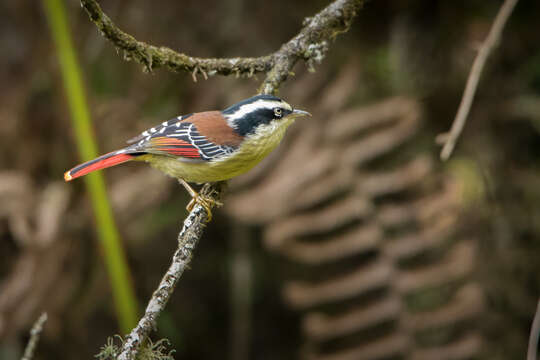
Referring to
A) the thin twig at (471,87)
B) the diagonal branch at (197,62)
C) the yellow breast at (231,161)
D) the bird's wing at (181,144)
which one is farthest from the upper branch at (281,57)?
the thin twig at (471,87)

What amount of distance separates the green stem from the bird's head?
1012 mm

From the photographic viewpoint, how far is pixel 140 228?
575 cm

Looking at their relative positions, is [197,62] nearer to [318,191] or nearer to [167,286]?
[167,286]

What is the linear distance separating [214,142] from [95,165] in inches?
31.3

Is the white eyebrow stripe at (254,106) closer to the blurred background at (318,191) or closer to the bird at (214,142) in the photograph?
the bird at (214,142)

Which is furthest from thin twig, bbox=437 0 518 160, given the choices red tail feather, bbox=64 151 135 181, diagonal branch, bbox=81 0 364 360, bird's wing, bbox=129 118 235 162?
red tail feather, bbox=64 151 135 181

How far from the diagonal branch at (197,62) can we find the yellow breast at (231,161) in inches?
7.1

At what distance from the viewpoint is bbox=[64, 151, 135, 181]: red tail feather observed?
3.03 meters

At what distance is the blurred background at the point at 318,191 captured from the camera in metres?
4.07

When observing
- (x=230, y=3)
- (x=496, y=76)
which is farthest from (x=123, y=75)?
(x=496, y=76)

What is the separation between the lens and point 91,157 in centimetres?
378

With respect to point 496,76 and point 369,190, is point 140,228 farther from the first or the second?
point 496,76

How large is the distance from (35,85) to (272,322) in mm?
3795

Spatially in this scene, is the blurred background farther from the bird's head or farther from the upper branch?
the upper branch
